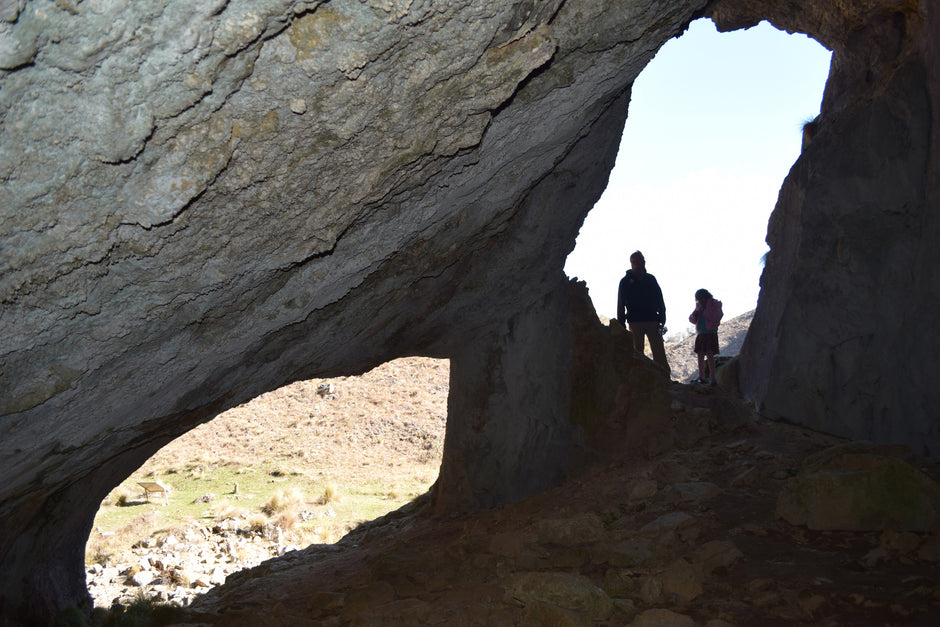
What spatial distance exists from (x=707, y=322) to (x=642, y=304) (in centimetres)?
86

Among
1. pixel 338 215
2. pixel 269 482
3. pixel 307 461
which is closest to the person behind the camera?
pixel 338 215

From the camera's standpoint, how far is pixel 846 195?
6535 mm

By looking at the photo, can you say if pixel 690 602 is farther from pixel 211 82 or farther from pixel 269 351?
pixel 211 82

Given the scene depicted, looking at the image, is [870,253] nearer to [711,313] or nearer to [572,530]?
[711,313]

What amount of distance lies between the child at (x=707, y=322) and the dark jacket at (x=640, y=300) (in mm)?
459

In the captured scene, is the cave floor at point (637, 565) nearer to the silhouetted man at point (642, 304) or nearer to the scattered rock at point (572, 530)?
the scattered rock at point (572, 530)

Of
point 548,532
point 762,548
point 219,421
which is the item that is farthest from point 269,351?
point 219,421

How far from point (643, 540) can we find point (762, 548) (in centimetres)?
78

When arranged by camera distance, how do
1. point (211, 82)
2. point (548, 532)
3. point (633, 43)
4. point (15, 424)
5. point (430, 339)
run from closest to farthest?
point (211, 82) → point (15, 424) → point (633, 43) → point (548, 532) → point (430, 339)

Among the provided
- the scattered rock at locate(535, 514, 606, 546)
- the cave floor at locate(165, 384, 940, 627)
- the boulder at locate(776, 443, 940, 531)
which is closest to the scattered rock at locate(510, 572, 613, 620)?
the cave floor at locate(165, 384, 940, 627)

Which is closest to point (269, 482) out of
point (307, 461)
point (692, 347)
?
point (307, 461)

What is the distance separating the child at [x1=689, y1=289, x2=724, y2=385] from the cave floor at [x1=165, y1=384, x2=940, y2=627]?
1859 mm

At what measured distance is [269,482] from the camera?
15.1 m

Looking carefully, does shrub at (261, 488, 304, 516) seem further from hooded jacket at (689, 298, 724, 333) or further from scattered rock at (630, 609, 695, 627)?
scattered rock at (630, 609, 695, 627)
